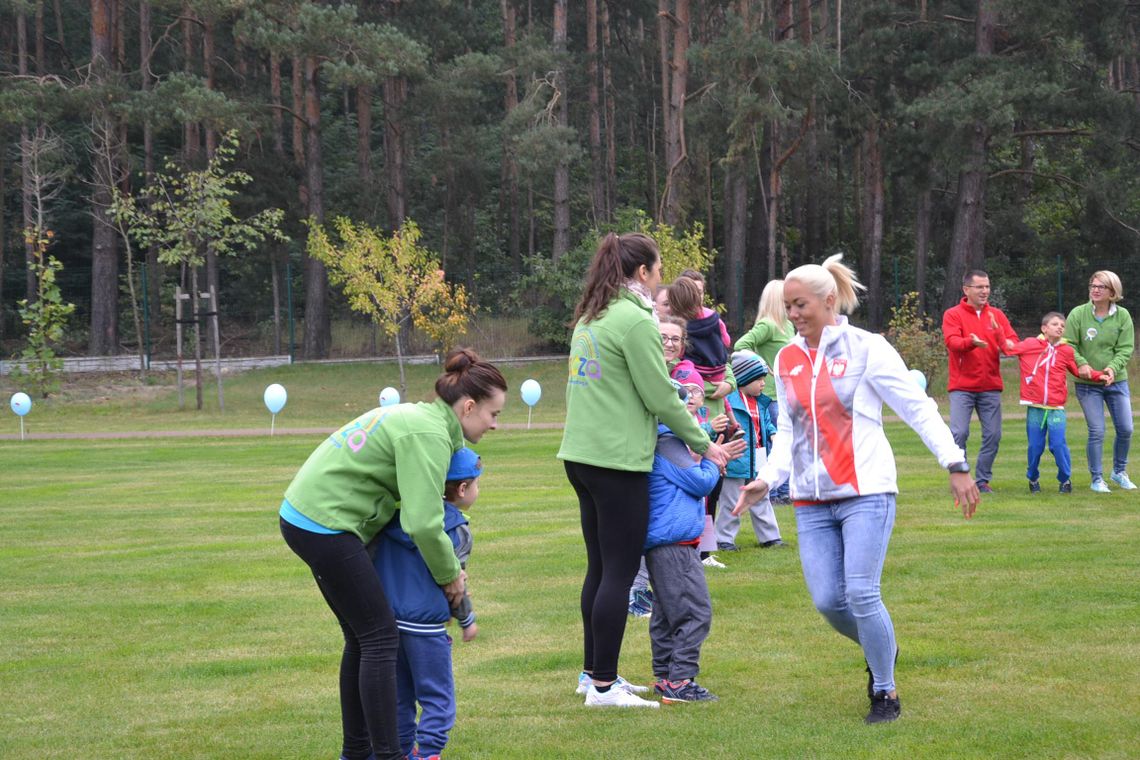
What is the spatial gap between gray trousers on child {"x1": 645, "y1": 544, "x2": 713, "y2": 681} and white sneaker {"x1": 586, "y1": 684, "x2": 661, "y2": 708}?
0.21 m

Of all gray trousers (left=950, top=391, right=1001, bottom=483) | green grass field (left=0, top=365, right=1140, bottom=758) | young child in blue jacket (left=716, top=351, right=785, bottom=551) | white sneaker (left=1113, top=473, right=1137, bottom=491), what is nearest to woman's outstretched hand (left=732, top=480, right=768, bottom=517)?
green grass field (left=0, top=365, right=1140, bottom=758)

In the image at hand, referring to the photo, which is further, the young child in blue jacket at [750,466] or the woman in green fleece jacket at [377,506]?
the young child in blue jacket at [750,466]

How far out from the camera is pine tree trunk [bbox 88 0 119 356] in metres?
38.5

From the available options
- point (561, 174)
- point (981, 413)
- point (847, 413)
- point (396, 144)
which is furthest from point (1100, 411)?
point (396, 144)

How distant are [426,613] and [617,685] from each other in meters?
1.39

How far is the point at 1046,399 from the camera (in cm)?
1262

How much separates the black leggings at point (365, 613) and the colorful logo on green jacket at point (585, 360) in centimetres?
148

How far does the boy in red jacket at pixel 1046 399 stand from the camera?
1253 centimetres

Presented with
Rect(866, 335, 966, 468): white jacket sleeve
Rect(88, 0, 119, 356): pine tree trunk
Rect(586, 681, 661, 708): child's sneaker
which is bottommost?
Rect(586, 681, 661, 708): child's sneaker

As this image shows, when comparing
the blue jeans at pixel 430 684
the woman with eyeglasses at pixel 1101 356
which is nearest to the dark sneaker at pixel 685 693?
the blue jeans at pixel 430 684

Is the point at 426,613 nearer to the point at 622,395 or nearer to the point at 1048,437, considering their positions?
the point at 622,395

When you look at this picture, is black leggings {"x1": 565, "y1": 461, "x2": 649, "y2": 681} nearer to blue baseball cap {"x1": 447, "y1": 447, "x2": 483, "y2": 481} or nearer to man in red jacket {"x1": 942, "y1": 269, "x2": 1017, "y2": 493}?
blue baseball cap {"x1": 447, "y1": 447, "x2": 483, "y2": 481}

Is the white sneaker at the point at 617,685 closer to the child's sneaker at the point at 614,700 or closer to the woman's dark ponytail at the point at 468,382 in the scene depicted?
the child's sneaker at the point at 614,700

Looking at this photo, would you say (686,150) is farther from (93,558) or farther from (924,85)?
(93,558)
